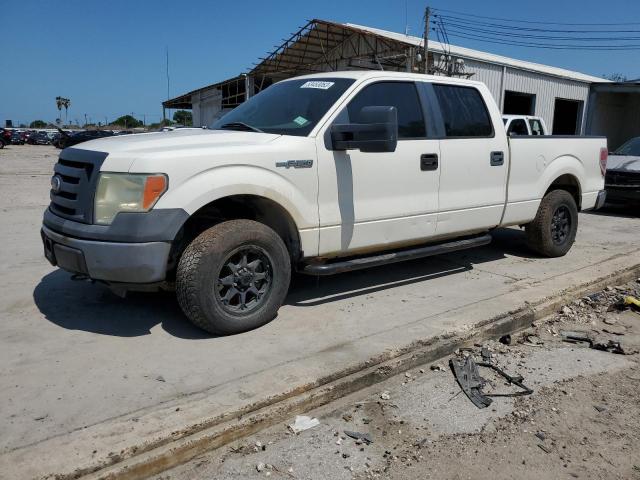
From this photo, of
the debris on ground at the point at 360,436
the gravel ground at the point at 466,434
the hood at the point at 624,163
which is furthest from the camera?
the hood at the point at 624,163

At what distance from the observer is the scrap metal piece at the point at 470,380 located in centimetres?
348

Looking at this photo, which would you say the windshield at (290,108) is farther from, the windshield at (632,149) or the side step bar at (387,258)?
the windshield at (632,149)

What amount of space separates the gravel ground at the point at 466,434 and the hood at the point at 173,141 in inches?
78.3

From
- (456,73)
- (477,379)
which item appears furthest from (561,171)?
(456,73)

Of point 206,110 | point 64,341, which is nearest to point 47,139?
point 206,110

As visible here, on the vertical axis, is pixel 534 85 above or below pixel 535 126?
above

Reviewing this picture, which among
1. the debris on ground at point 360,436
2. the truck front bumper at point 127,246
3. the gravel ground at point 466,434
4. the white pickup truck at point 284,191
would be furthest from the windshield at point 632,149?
the truck front bumper at point 127,246

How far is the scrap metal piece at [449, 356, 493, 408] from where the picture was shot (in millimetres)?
3478

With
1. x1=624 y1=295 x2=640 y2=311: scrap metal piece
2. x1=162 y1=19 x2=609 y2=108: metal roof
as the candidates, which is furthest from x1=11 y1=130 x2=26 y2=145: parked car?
x1=624 y1=295 x2=640 y2=311: scrap metal piece

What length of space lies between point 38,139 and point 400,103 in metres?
50.6

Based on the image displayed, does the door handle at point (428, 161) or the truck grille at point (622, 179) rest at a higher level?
the door handle at point (428, 161)

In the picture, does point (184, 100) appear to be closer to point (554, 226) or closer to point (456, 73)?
point (456, 73)

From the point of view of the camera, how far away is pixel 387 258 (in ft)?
16.1

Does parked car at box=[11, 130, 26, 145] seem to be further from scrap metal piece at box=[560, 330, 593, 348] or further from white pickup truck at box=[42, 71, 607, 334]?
scrap metal piece at box=[560, 330, 593, 348]
